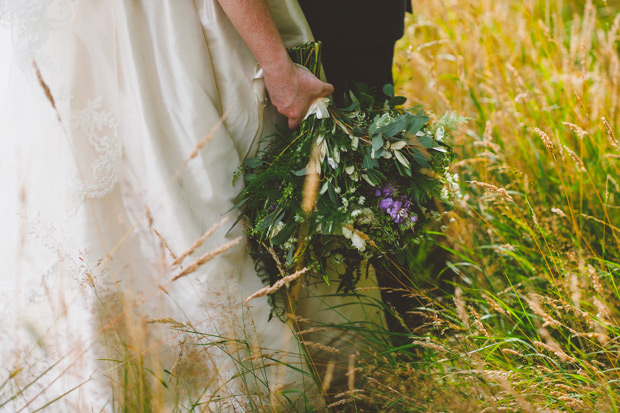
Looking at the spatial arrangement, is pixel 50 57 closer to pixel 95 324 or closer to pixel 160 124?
pixel 160 124

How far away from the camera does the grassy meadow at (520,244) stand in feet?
4.13

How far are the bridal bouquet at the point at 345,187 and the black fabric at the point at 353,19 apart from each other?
0.77 ft

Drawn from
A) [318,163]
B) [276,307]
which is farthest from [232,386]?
[318,163]

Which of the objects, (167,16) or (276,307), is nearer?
(167,16)

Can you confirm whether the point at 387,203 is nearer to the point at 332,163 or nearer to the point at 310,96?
the point at 332,163

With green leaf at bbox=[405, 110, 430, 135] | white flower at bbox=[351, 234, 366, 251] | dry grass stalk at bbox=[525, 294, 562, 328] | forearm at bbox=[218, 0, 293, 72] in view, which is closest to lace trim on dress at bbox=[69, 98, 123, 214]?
forearm at bbox=[218, 0, 293, 72]

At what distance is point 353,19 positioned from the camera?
59.5 inches

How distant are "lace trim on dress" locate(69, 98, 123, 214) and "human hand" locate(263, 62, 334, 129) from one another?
446 mm

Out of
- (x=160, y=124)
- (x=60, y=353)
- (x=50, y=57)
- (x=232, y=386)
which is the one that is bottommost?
(x=232, y=386)

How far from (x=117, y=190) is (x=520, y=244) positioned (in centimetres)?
150

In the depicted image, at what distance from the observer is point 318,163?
126cm

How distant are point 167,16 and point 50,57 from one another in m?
0.32

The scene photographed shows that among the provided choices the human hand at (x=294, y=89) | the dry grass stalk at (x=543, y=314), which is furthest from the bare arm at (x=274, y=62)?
the dry grass stalk at (x=543, y=314)

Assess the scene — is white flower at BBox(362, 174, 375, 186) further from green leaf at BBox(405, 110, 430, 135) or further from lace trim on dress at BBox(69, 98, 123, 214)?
lace trim on dress at BBox(69, 98, 123, 214)
